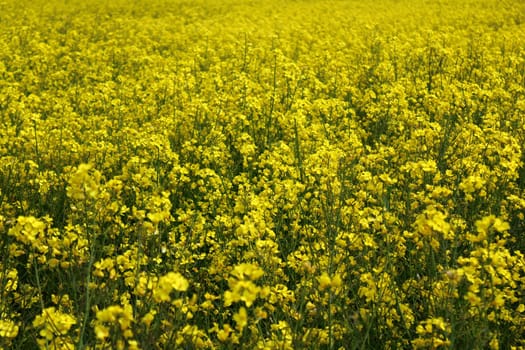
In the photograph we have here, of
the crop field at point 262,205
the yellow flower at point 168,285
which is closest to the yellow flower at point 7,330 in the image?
the crop field at point 262,205

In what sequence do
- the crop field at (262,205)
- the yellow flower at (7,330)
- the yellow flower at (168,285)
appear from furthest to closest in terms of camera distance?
the crop field at (262,205) < the yellow flower at (7,330) < the yellow flower at (168,285)

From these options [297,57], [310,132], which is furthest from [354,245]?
[297,57]

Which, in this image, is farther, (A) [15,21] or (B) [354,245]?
(A) [15,21]

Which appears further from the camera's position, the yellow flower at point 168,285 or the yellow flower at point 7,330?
the yellow flower at point 7,330

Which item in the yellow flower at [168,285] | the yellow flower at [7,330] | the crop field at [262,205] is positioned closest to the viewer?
the yellow flower at [168,285]

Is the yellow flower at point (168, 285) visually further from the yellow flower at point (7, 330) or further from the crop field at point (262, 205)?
the yellow flower at point (7, 330)

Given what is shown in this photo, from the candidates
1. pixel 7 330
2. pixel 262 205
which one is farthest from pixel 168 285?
pixel 262 205

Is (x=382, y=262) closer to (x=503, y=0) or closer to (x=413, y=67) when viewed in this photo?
(x=413, y=67)

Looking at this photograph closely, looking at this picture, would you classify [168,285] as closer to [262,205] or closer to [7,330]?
[7,330]

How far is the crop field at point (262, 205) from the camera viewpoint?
2.65 m

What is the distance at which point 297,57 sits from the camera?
1023 cm

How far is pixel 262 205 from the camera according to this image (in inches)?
147

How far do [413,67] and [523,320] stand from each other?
6338mm

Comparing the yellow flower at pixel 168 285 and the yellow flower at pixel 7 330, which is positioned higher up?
the yellow flower at pixel 168 285
